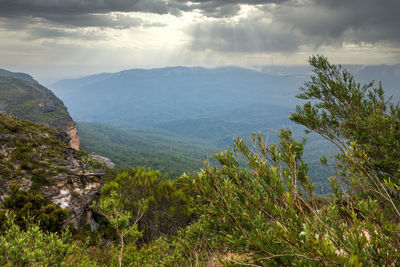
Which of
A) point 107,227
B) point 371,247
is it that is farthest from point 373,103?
point 107,227

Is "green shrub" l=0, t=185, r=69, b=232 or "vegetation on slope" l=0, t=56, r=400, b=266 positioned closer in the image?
"vegetation on slope" l=0, t=56, r=400, b=266

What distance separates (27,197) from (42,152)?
7.19 meters

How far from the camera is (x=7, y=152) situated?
1468 centimetres

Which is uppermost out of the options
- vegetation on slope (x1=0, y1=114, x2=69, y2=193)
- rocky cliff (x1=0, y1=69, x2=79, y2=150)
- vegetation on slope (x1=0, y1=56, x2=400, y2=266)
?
vegetation on slope (x1=0, y1=56, x2=400, y2=266)

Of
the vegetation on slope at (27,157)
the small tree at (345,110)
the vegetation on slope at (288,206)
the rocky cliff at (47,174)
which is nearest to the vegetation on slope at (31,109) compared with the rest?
the vegetation on slope at (27,157)

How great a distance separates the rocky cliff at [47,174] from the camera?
12008 millimetres

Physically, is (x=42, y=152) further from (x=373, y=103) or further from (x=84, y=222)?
(x=373, y=103)

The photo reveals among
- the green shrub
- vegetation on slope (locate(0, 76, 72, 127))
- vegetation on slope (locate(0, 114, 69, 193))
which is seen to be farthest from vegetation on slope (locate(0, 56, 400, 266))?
vegetation on slope (locate(0, 76, 72, 127))

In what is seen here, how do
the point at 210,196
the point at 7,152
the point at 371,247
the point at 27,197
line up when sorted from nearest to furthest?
the point at 371,247 < the point at 210,196 < the point at 27,197 < the point at 7,152

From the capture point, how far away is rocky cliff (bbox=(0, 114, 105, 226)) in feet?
39.4

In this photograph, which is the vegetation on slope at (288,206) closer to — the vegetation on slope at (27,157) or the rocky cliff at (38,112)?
the vegetation on slope at (27,157)

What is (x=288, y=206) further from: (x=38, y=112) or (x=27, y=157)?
(x=38, y=112)

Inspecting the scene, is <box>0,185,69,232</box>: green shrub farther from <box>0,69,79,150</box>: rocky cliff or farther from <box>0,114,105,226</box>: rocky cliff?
Result: <box>0,69,79,150</box>: rocky cliff

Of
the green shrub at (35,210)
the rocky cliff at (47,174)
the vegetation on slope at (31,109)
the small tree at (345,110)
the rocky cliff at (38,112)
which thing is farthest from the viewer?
the vegetation on slope at (31,109)
